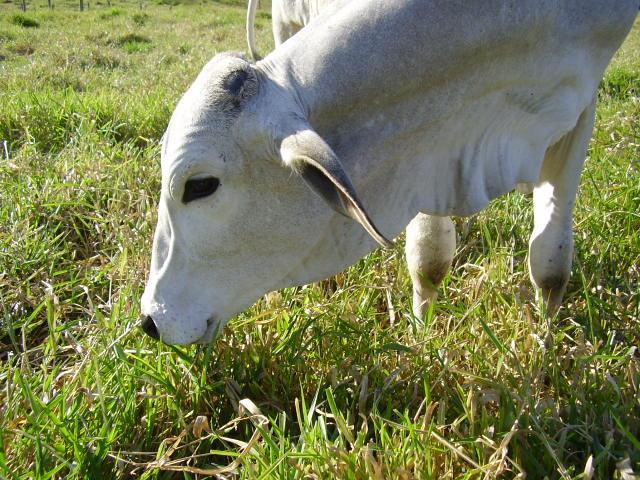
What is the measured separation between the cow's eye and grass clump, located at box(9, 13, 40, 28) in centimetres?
1172

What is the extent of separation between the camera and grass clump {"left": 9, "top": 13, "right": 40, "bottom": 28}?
11.8 meters

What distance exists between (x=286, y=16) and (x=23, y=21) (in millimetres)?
10366

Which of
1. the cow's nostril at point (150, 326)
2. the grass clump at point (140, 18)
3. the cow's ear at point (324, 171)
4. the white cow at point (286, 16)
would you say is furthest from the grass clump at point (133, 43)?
the cow's ear at point (324, 171)

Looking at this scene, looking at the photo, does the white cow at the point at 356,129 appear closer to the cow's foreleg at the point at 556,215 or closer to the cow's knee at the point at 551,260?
the cow's foreleg at the point at 556,215

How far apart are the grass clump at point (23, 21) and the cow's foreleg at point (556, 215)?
1160 cm

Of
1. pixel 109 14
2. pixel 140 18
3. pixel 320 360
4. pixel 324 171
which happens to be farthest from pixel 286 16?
pixel 109 14

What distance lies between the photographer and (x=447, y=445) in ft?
5.44

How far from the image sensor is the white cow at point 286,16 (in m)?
2.78

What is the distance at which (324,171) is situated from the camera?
1303mm

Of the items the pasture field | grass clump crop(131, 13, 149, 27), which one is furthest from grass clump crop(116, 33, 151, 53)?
the pasture field

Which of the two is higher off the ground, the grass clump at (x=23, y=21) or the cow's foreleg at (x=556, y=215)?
the grass clump at (x=23, y=21)

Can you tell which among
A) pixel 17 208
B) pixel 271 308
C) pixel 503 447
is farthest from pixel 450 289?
pixel 17 208

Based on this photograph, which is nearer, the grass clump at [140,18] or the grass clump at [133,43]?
the grass clump at [133,43]

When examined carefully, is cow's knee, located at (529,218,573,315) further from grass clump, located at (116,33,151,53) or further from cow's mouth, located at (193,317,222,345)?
grass clump, located at (116,33,151,53)
